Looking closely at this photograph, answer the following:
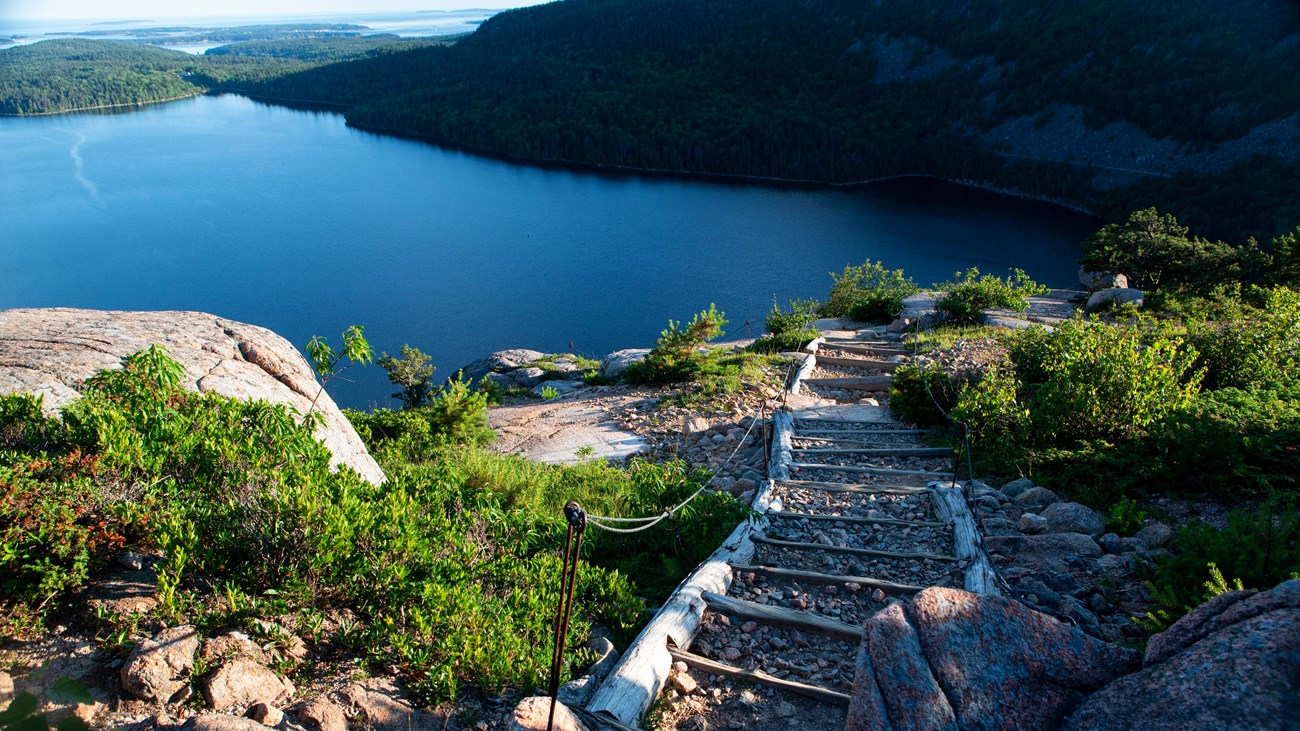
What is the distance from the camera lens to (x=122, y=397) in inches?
195

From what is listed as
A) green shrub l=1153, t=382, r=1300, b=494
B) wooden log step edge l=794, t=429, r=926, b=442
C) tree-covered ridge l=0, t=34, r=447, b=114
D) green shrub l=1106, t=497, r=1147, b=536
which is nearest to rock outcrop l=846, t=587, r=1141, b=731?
green shrub l=1106, t=497, r=1147, b=536

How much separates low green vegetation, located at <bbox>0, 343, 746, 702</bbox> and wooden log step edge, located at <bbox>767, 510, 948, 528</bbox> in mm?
888

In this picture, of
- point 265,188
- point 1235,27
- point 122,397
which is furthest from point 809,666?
point 1235,27

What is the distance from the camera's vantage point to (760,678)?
397cm

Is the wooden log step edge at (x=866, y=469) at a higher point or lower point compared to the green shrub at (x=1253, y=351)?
lower

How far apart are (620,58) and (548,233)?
185 feet

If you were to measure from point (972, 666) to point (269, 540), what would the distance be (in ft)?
11.8

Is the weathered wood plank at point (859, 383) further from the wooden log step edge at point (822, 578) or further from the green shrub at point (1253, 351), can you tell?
the wooden log step edge at point (822, 578)

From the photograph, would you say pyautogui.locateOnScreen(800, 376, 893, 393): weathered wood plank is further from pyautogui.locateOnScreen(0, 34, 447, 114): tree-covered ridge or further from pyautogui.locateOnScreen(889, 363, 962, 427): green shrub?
pyautogui.locateOnScreen(0, 34, 447, 114): tree-covered ridge

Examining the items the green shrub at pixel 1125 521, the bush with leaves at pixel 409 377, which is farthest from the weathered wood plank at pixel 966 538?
the bush with leaves at pixel 409 377

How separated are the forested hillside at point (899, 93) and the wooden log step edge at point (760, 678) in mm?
49996

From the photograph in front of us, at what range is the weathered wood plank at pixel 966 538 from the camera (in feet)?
15.1

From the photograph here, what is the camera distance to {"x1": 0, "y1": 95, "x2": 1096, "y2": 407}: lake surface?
33469 mm

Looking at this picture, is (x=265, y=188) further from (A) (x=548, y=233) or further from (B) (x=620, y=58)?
(B) (x=620, y=58)
